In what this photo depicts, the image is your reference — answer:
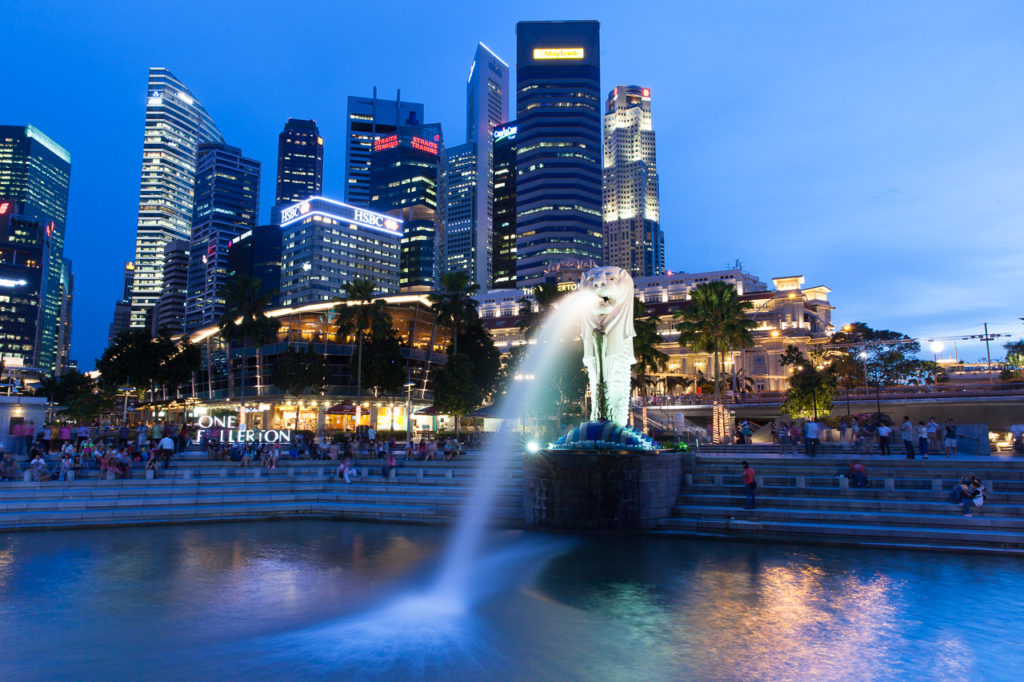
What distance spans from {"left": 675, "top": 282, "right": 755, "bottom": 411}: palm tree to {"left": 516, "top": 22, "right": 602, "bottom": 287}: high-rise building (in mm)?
121240

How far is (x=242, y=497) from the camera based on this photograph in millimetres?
23359

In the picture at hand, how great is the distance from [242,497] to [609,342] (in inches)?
588

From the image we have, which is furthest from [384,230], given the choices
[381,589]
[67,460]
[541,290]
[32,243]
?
[381,589]

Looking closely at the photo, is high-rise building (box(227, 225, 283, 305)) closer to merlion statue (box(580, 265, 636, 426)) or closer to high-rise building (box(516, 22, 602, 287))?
high-rise building (box(516, 22, 602, 287))

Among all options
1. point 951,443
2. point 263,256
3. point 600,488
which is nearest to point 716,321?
point 951,443

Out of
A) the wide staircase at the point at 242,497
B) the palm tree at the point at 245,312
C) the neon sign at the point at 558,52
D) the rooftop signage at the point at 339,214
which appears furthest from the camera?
the neon sign at the point at 558,52

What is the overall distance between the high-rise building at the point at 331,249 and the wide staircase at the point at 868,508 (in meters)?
164

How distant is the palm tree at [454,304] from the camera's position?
2316 inches

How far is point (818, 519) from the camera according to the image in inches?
712

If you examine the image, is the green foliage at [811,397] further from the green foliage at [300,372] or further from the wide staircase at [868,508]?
the green foliage at [300,372]

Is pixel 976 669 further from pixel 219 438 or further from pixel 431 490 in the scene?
pixel 219 438

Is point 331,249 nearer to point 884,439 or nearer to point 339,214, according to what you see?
point 339,214

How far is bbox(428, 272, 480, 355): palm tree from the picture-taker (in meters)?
58.8

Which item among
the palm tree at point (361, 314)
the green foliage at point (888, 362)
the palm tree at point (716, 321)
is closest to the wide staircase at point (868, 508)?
the palm tree at point (716, 321)
